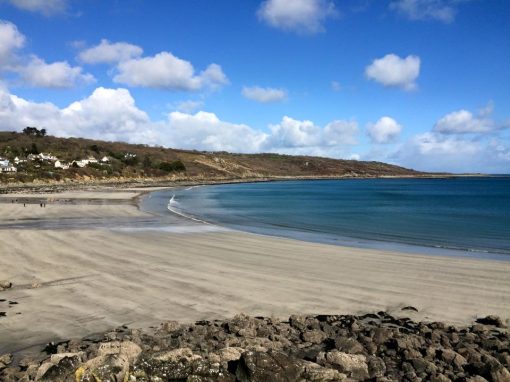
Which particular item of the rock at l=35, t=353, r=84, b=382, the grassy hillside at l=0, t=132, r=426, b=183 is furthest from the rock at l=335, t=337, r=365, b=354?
the grassy hillside at l=0, t=132, r=426, b=183

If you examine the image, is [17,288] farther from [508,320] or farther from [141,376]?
[508,320]

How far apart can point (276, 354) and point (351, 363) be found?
118 cm

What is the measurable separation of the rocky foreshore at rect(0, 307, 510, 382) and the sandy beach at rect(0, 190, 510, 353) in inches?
40.4

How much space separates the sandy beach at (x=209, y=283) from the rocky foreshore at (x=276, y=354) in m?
1.03

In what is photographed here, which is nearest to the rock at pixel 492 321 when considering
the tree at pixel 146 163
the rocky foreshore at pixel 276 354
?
the rocky foreshore at pixel 276 354

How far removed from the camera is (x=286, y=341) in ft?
26.6

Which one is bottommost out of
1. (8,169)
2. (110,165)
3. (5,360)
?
(8,169)

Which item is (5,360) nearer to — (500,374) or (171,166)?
(500,374)

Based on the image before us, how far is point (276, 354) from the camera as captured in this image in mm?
6891

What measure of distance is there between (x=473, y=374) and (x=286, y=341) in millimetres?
2922

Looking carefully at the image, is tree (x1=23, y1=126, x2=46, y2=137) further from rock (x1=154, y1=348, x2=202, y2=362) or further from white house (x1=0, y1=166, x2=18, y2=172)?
rock (x1=154, y1=348, x2=202, y2=362)

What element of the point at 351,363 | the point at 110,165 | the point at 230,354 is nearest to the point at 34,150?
the point at 110,165

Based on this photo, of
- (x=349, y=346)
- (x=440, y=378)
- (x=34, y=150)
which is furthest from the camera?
(x=34, y=150)

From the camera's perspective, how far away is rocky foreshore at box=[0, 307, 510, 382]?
6684 mm
